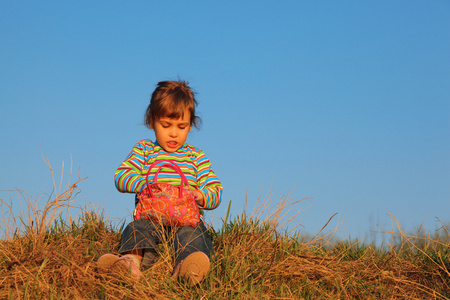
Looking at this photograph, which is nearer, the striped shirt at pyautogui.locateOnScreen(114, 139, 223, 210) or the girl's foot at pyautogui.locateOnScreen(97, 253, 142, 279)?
the girl's foot at pyautogui.locateOnScreen(97, 253, 142, 279)

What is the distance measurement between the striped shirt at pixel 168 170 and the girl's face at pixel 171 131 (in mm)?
Answer: 108

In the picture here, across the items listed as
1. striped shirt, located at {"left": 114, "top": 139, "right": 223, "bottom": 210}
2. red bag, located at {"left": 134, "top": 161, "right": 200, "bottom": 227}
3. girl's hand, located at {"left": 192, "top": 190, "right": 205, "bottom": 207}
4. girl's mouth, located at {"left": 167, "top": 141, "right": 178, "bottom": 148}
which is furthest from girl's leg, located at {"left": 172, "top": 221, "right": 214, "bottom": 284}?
girl's mouth, located at {"left": 167, "top": 141, "right": 178, "bottom": 148}

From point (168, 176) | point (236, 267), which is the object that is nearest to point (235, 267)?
point (236, 267)

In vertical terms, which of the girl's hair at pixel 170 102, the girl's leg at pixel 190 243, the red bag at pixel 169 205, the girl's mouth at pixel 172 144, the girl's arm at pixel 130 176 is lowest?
the girl's leg at pixel 190 243

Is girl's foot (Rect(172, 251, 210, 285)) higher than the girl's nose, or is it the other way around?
the girl's nose

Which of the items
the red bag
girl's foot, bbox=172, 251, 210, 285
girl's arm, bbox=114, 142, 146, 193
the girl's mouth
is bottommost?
girl's foot, bbox=172, 251, 210, 285

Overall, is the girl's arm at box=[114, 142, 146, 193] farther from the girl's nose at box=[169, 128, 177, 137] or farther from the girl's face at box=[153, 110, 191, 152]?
the girl's nose at box=[169, 128, 177, 137]

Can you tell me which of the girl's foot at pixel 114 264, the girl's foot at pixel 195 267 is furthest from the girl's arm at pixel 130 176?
the girl's foot at pixel 195 267

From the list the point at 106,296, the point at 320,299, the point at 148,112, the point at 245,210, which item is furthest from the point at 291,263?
the point at 148,112

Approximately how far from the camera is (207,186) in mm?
4781

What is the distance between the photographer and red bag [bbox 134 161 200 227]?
4.30m

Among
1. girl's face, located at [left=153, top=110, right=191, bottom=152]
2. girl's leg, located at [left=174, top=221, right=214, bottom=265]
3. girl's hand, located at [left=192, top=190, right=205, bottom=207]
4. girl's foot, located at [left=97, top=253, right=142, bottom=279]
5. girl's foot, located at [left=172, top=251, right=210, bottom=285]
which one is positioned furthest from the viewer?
girl's face, located at [left=153, top=110, right=191, bottom=152]

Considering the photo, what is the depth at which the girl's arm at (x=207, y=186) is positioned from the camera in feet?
15.0

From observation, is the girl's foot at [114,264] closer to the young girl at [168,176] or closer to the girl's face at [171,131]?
the young girl at [168,176]
